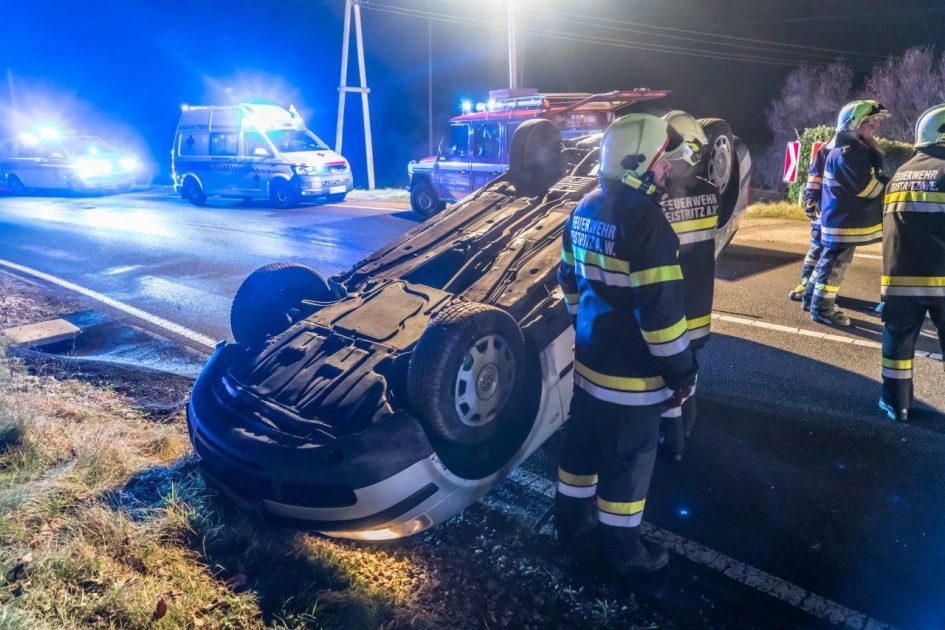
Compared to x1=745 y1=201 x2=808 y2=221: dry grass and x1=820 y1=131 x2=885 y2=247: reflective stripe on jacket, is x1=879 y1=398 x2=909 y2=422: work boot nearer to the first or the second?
x1=820 y1=131 x2=885 y2=247: reflective stripe on jacket

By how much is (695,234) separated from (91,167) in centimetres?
A: 1921

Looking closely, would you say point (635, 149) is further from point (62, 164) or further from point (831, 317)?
point (62, 164)

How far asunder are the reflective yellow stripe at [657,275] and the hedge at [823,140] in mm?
8204

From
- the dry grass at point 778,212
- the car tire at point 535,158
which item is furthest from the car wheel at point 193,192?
the car tire at point 535,158

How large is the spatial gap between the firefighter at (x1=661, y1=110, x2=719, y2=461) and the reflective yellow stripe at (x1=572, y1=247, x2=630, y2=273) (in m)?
0.49

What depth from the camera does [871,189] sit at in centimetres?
470

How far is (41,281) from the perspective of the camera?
7.93 meters

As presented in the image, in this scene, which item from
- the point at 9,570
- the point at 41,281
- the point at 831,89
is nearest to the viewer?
the point at 9,570

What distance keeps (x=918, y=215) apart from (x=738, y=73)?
36.4 m

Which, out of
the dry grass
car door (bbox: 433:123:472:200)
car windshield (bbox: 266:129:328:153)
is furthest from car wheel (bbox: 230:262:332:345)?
car windshield (bbox: 266:129:328:153)

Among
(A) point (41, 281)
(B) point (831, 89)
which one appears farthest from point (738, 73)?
(A) point (41, 281)

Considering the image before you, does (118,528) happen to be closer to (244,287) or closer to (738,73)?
(244,287)

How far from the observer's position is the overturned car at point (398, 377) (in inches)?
99.7

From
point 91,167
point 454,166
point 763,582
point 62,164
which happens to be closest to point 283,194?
point 454,166
